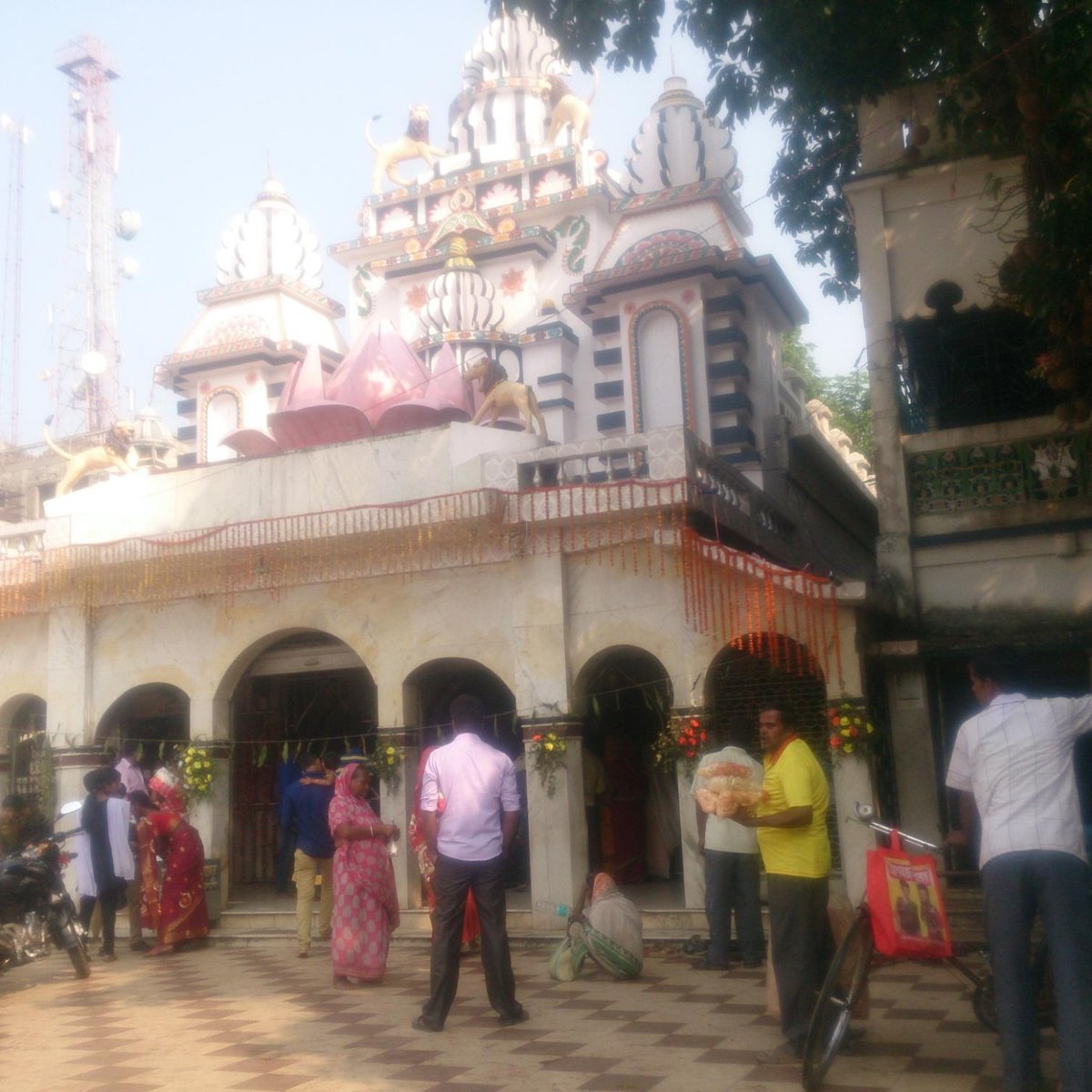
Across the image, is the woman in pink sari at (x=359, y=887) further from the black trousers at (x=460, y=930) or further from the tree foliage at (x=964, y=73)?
the tree foliage at (x=964, y=73)

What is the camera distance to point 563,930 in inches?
442

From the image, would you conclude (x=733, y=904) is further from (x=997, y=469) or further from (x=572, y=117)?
(x=572, y=117)

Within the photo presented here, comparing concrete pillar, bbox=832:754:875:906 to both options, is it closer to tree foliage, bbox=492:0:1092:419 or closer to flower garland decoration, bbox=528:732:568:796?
flower garland decoration, bbox=528:732:568:796

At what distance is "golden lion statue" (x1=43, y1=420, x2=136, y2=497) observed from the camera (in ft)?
50.3

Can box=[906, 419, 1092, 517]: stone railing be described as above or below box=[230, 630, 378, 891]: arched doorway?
above

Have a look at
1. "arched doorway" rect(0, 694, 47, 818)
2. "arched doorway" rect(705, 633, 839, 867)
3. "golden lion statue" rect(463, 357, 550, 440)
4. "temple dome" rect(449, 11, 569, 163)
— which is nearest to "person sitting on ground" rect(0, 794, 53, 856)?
"arched doorway" rect(0, 694, 47, 818)

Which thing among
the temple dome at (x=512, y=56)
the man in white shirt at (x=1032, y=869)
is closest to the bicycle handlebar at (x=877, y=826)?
the man in white shirt at (x=1032, y=869)

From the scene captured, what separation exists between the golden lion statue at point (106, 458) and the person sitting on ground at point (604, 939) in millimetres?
9317

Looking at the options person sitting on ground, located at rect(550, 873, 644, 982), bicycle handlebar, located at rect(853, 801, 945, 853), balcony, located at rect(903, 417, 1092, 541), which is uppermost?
balcony, located at rect(903, 417, 1092, 541)

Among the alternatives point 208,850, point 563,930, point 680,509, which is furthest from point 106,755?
point 680,509

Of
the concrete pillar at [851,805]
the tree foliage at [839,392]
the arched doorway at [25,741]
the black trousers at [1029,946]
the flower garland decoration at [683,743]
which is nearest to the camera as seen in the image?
the black trousers at [1029,946]

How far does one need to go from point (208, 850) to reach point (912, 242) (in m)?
9.51

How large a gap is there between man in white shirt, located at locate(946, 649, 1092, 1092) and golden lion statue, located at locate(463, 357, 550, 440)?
8.48m

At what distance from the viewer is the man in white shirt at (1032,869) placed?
4.64m
